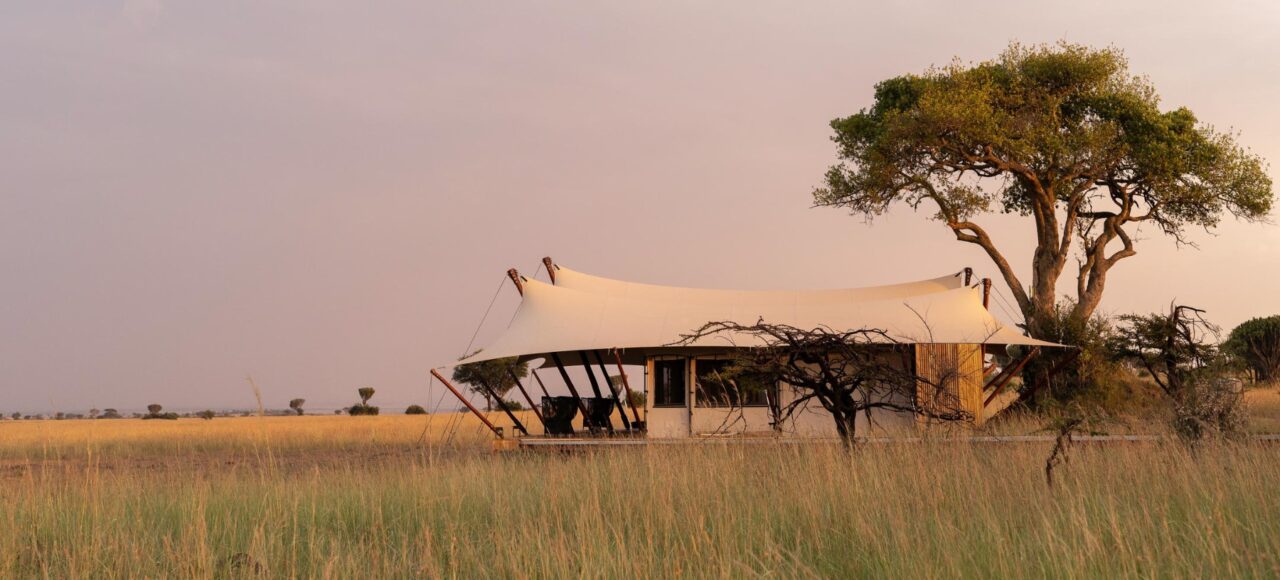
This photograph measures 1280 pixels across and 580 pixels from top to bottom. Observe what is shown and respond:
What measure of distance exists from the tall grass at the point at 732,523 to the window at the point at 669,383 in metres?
9.85

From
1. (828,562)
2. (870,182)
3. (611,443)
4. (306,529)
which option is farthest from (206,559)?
(870,182)

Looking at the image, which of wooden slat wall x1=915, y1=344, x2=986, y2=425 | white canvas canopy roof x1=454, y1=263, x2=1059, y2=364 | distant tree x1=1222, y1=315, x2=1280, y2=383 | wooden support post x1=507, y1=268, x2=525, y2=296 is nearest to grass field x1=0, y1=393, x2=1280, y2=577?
white canvas canopy roof x1=454, y1=263, x2=1059, y2=364

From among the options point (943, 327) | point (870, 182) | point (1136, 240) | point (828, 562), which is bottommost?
point (828, 562)

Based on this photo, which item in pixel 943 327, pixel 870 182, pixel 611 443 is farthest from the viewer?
pixel 870 182

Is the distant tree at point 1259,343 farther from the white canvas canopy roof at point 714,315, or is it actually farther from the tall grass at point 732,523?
the tall grass at point 732,523

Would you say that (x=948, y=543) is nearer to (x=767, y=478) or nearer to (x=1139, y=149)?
(x=767, y=478)

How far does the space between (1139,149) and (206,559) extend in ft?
88.1

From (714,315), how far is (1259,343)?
29.9m

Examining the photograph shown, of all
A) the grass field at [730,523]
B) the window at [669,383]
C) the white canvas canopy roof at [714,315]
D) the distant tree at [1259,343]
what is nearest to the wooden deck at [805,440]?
the grass field at [730,523]

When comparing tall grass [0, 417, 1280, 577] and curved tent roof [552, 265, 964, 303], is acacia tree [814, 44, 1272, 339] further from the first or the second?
tall grass [0, 417, 1280, 577]

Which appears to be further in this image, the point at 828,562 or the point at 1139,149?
the point at 1139,149

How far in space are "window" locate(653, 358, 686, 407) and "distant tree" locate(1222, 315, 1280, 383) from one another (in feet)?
77.8

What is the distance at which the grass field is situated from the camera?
5.28 m

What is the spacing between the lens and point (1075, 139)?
2714 centimetres
